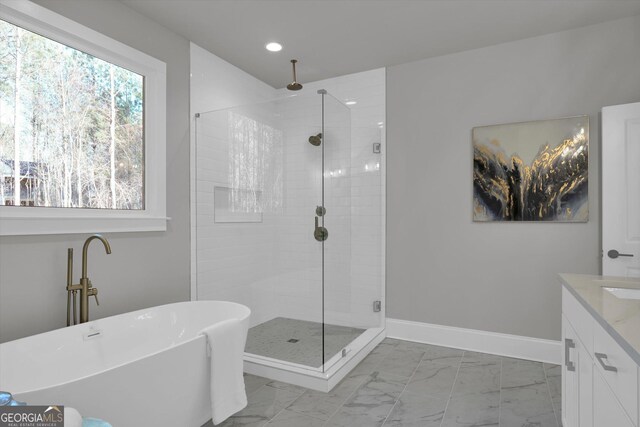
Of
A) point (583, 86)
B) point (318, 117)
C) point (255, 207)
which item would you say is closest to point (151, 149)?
point (255, 207)

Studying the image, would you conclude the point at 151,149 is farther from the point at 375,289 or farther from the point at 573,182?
the point at 573,182

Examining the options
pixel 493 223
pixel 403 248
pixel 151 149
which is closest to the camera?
pixel 151 149

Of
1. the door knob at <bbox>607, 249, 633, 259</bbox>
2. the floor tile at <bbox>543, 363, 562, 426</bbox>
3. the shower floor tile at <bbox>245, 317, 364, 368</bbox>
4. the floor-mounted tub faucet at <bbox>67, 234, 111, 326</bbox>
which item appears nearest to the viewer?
the floor-mounted tub faucet at <bbox>67, 234, 111, 326</bbox>

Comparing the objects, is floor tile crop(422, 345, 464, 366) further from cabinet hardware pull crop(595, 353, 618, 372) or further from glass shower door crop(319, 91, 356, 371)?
cabinet hardware pull crop(595, 353, 618, 372)

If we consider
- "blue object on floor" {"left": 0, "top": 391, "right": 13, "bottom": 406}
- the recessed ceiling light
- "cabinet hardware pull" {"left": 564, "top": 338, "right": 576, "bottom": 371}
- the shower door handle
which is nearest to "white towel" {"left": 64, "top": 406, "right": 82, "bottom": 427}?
"blue object on floor" {"left": 0, "top": 391, "right": 13, "bottom": 406}

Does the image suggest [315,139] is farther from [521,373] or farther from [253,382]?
[521,373]

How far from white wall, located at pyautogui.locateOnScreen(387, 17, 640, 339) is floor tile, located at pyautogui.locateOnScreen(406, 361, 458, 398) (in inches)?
23.7

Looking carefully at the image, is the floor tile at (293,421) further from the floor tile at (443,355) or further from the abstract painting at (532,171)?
the abstract painting at (532,171)

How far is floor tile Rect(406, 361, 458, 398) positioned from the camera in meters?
2.54

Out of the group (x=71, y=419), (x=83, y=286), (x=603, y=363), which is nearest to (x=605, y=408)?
(x=603, y=363)

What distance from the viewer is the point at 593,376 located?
1346 mm

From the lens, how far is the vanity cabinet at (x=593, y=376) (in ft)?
3.30

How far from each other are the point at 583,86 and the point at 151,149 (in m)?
3.50

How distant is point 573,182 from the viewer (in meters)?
2.89
